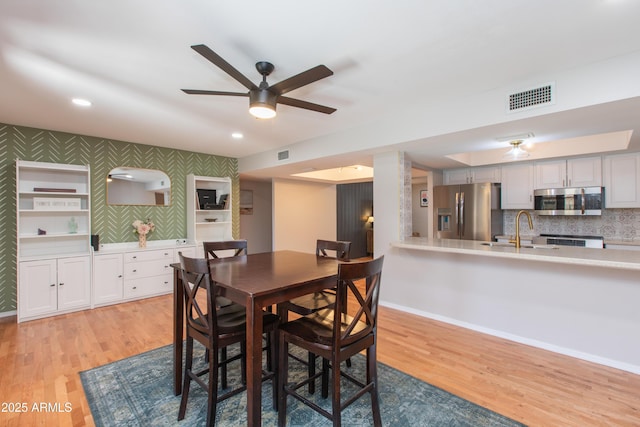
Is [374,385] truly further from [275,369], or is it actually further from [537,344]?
[537,344]

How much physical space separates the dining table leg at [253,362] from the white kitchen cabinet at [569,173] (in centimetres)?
484

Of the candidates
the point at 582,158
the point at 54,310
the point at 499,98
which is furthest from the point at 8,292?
the point at 582,158

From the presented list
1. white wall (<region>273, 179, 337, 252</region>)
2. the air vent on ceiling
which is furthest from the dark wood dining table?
white wall (<region>273, 179, 337, 252</region>)

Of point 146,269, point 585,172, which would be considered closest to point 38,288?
point 146,269

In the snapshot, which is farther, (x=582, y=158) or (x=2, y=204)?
(x=582, y=158)

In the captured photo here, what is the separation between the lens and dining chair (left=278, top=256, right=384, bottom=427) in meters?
1.60

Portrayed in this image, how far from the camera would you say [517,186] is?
15.5 ft

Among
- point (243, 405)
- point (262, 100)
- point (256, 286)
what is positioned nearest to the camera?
point (256, 286)

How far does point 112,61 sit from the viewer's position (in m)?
2.13

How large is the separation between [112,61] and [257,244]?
5.34 meters

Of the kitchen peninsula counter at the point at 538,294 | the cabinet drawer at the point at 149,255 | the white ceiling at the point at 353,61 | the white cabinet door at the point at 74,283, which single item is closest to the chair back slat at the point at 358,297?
the white ceiling at the point at 353,61

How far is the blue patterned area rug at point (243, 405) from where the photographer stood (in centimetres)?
184

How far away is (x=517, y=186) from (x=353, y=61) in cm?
395

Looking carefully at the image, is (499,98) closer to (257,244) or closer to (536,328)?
(536,328)
